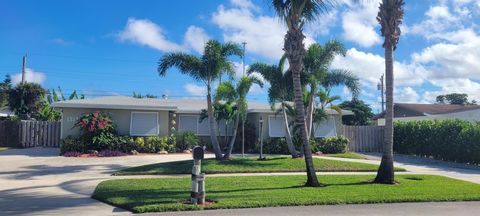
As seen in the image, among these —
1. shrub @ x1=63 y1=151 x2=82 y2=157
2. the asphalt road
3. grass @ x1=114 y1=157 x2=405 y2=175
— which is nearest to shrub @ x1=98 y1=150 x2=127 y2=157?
shrub @ x1=63 y1=151 x2=82 y2=157

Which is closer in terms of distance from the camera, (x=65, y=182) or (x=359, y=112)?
(x=65, y=182)

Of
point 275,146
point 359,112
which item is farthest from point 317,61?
point 359,112

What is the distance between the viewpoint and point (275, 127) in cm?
2675

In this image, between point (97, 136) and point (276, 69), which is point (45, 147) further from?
point (276, 69)

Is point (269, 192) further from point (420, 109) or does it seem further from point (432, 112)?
point (420, 109)

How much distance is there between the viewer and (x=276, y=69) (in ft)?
67.1

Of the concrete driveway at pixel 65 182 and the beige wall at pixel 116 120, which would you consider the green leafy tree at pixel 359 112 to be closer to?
the concrete driveway at pixel 65 182

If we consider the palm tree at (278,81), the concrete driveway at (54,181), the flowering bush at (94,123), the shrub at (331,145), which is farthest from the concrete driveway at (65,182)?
the palm tree at (278,81)

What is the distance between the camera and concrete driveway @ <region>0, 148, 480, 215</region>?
9.31m

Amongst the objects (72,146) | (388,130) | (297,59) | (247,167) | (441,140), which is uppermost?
(297,59)

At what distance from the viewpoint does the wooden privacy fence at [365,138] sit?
28.8m

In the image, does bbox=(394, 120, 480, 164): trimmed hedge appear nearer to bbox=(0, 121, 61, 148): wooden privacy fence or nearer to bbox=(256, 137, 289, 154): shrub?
bbox=(256, 137, 289, 154): shrub

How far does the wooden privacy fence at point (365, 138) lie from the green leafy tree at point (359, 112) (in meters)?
17.4

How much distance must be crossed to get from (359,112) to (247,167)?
109 feet
